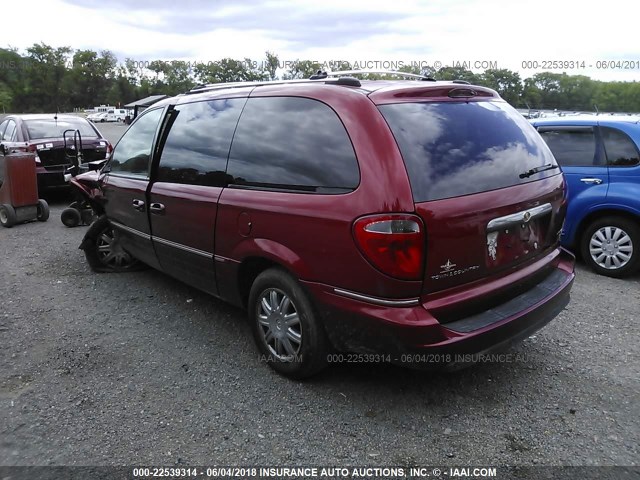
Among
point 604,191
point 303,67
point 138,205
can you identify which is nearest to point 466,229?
point 138,205

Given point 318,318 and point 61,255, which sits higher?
point 318,318

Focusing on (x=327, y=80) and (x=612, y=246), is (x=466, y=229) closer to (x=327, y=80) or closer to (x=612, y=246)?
(x=327, y=80)

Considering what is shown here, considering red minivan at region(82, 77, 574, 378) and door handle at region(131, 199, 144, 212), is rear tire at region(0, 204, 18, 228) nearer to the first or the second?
door handle at region(131, 199, 144, 212)

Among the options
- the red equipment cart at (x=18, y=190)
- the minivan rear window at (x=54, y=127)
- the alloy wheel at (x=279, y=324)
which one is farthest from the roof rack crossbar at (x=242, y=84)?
the minivan rear window at (x=54, y=127)

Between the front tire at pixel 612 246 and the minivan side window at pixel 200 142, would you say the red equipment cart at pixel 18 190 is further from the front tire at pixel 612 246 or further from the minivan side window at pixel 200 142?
the front tire at pixel 612 246

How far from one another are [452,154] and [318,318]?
1.23m

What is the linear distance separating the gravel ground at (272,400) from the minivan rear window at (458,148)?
1310mm

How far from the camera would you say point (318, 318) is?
9.76 ft

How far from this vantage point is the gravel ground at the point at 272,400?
8.59 feet

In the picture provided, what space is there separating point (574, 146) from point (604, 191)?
0.72 metres

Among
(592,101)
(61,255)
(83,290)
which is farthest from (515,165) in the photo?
(592,101)

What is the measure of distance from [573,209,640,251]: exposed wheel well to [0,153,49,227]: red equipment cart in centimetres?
792

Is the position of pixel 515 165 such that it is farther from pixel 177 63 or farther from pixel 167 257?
pixel 177 63

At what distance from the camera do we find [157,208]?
4.16 metres
